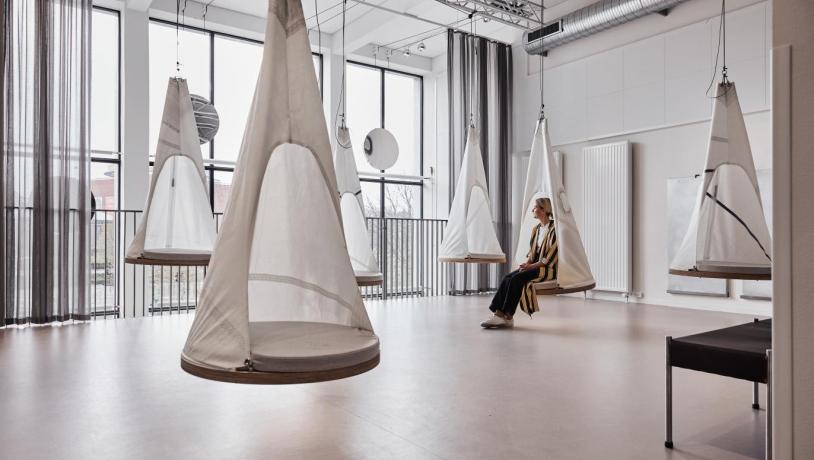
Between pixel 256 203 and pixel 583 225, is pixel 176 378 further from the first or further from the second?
pixel 583 225

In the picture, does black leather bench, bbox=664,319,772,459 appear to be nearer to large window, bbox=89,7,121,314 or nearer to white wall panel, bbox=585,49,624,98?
white wall panel, bbox=585,49,624,98

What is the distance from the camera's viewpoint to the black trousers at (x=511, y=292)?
5.91m

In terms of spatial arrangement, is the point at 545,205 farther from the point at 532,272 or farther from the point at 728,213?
the point at 728,213

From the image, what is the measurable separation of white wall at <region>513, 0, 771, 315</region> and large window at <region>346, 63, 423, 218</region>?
2633 millimetres

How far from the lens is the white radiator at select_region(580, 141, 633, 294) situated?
805cm

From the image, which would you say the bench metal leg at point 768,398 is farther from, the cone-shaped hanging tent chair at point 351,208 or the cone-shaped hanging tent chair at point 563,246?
the cone-shaped hanging tent chair at point 351,208

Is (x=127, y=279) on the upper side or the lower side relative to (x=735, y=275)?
lower

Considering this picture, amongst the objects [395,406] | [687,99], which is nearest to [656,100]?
[687,99]

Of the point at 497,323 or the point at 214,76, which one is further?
the point at 214,76

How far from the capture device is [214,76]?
8625 mm

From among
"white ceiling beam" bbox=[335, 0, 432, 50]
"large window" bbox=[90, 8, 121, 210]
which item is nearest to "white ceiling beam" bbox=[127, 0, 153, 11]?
"large window" bbox=[90, 8, 121, 210]

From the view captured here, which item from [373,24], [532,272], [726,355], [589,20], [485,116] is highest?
[373,24]

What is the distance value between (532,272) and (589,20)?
4021 millimetres

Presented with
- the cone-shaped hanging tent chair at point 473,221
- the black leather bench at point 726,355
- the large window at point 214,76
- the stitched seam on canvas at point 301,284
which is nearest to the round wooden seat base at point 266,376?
the stitched seam on canvas at point 301,284
